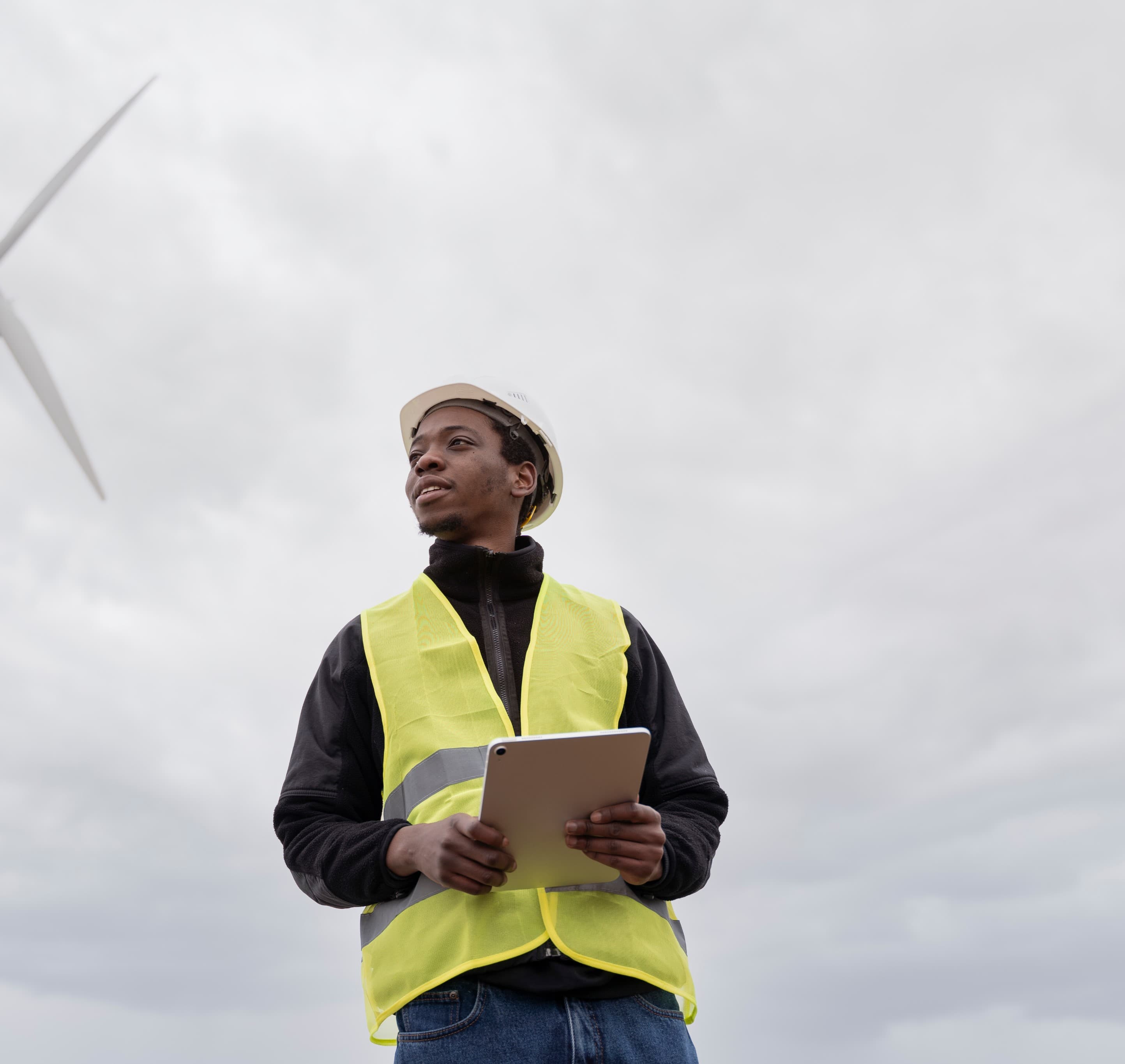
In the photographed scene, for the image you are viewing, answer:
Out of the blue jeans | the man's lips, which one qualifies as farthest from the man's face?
the blue jeans

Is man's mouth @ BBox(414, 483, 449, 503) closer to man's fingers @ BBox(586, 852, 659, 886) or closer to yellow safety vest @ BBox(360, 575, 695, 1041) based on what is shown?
yellow safety vest @ BBox(360, 575, 695, 1041)

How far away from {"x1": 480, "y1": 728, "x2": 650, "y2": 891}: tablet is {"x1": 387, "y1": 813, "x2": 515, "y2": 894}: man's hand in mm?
55

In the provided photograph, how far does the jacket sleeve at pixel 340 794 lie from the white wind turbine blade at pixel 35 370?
2.45 m

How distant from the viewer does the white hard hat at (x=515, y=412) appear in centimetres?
786

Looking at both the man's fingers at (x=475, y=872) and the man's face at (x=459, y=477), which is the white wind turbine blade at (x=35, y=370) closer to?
the man's face at (x=459, y=477)

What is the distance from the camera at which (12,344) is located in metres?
7.89

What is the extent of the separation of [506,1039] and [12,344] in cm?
550

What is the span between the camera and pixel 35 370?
8.05 m

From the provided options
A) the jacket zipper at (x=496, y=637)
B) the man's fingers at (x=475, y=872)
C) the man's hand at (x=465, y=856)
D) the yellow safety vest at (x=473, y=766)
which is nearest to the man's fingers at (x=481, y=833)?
the man's hand at (x=465, y=856)

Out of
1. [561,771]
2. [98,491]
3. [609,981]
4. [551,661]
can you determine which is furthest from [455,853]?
[98,491]

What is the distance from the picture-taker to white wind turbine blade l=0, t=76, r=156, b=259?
26.7 feet

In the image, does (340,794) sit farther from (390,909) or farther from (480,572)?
(480,572)

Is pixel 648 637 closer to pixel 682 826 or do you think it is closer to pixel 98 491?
pixel 682 826

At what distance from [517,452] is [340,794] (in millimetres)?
2693
